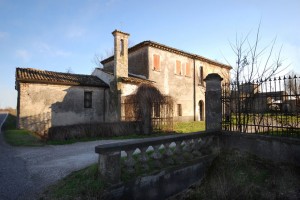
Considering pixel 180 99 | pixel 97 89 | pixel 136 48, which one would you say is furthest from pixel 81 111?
pixel 180 99

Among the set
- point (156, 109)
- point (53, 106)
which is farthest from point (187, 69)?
point (53, 106)

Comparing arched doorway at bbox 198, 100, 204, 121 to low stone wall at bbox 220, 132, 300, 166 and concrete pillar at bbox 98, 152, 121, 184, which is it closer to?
low stone wall at bbox 220, 132, 300, 166

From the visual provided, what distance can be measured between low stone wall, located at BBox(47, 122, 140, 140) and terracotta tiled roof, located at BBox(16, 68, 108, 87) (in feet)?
15.6

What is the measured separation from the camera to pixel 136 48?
795 inches

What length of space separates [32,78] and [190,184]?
1284 cm

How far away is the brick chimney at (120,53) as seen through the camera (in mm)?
16628

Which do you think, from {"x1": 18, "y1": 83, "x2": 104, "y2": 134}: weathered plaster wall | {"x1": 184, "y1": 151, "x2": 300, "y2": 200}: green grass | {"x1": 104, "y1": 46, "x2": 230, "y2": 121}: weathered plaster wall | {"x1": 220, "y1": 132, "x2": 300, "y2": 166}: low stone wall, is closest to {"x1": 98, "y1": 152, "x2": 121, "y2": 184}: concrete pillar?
{"x1": 184, "y1": 151, "x2": 300, "y2": 200}: green grass

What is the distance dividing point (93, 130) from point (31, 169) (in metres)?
6.61

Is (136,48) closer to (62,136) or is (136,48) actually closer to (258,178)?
(62,136)

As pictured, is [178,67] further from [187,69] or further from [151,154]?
[151,154]

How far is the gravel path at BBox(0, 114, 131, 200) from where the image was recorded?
4199 millimetres

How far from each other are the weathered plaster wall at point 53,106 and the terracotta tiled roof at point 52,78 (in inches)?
15.0

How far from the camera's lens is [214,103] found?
6812 millimetres

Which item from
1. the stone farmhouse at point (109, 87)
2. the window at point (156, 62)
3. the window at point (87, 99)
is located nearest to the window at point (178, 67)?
the stone farmhouse at point (109, 87)
